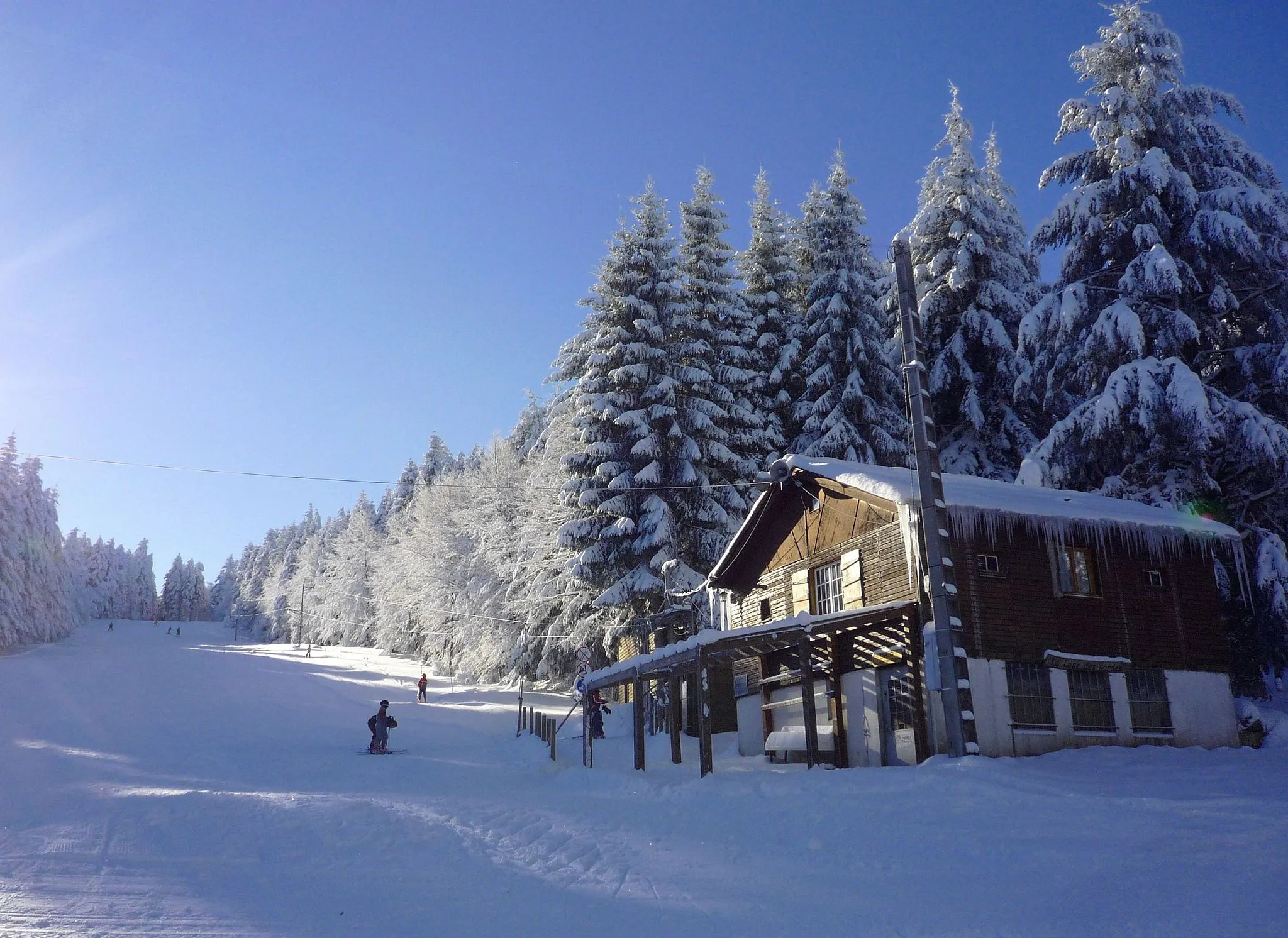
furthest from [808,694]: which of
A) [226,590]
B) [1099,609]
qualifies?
[226,590]

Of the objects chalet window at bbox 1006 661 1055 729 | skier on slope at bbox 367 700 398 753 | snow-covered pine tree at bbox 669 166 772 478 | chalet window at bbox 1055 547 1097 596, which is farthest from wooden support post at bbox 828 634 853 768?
skier on slope at bbox 367 700 398 753

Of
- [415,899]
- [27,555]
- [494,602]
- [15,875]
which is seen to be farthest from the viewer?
[27,555]

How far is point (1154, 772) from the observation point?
1488 centimetres

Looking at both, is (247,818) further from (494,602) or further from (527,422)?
(527,422)

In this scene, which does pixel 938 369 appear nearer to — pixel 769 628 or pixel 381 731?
pixel 769 628

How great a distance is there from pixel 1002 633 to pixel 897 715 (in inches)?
118

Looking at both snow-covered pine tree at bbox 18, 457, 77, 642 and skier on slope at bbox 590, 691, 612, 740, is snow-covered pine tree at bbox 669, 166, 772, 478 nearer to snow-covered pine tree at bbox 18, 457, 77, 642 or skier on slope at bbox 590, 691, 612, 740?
skier on slope at bbox 590, 691, 612, 740

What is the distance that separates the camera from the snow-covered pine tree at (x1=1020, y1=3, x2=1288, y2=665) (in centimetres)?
2089

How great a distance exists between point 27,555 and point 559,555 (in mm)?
→ 43599

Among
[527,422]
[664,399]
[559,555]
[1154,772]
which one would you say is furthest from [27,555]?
[1154,772]

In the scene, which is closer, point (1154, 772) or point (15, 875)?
point (15, 875)

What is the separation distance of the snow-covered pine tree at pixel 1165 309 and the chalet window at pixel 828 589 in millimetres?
5878

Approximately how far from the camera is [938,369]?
1217 inches

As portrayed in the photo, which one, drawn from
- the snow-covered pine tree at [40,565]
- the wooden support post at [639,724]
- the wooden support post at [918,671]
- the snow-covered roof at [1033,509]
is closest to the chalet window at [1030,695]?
the wooden support post at [918,671]
